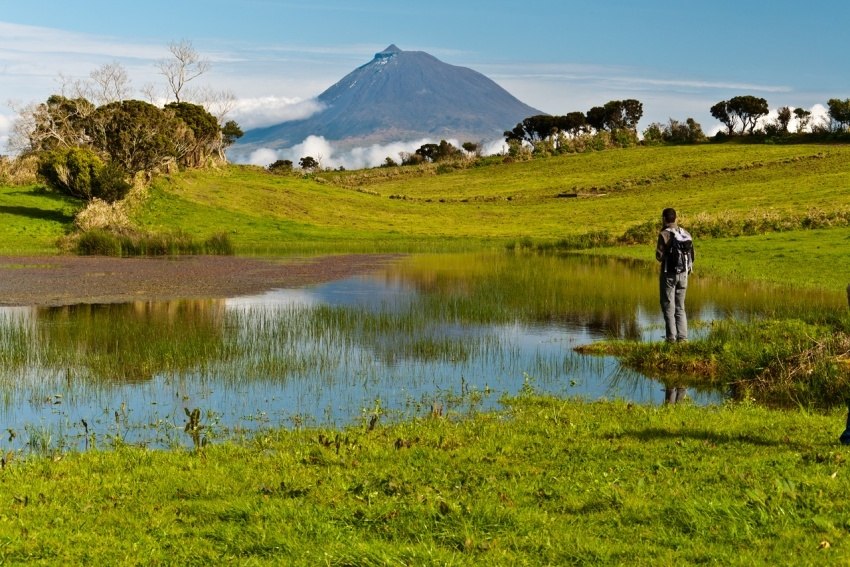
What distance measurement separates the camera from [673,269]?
19.6 m

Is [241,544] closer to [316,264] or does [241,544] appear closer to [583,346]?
[583,346]

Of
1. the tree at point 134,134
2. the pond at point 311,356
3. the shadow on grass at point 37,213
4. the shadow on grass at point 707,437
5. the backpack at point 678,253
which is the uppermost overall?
the tree at point 134,134

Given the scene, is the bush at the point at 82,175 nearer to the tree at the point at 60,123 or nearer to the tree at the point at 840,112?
the tree at the point at 60,123

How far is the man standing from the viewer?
19422 mm

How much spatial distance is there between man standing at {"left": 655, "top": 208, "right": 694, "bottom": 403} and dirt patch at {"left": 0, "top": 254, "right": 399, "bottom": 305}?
18015 millimetres

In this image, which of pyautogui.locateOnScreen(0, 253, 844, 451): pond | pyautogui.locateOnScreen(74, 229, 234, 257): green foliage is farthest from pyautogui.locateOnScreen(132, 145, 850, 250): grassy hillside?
pyautogui.locateOnScreen(0, 253, 844, 451): pond

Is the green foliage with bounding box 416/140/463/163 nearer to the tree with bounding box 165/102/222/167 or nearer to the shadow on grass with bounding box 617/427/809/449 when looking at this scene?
the tree with bounding box 165/102/222/167

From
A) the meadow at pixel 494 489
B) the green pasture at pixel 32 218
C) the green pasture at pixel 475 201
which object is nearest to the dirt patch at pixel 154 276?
the green pasture at pixel 32 218

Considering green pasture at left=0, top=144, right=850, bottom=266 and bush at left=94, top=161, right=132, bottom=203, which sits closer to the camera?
bush at left=94, top=161, right=132, bottom=203

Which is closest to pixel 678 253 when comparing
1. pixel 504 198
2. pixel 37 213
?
pixel 37 213

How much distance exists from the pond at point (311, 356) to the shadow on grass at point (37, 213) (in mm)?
35715

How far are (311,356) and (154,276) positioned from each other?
22102mm

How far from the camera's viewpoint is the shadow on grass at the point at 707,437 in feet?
36.2

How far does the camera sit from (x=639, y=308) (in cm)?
2875
